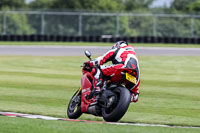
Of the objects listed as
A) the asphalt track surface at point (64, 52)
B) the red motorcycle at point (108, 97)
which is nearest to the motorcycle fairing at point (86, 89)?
the red motorcycle at point (108, 97)

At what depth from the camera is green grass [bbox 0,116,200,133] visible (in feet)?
25.3

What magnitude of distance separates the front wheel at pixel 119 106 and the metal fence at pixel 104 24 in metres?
34.3

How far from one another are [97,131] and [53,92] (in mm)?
5505

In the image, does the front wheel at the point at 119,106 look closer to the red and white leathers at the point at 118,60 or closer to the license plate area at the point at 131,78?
the license plate area at the point at 131,78

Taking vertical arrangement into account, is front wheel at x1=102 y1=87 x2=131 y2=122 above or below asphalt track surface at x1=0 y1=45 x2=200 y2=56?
above

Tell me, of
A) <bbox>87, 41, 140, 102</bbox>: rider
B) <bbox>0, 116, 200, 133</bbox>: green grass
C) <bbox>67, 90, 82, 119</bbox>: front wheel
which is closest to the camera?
<bbox>0, 116, 200, 133</bbox>: green grass

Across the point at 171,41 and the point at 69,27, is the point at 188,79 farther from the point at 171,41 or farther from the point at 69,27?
the point at 69,27

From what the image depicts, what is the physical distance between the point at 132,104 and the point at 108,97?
9.55 feet

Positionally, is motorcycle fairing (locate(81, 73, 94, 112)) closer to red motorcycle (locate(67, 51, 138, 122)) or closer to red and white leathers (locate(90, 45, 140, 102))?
red motorcycle (locate(67, 51, 138, 122))

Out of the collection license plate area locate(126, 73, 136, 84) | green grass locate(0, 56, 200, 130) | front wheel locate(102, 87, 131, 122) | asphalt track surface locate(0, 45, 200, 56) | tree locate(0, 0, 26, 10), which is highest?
license plate area locate(126, 73, 136, 84)

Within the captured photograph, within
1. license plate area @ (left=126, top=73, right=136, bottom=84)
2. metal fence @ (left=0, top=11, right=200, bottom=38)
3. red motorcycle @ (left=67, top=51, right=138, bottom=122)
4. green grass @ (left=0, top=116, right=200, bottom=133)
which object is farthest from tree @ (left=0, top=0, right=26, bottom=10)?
green grass @ (left=0, top=116, right=200, bottom=133)

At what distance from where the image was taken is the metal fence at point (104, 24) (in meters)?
43.3

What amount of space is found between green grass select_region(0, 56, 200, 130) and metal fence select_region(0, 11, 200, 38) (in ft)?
72.4

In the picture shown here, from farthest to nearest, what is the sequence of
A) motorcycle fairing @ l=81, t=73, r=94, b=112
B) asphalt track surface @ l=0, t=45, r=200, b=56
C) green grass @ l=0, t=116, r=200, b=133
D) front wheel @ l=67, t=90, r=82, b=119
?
asphalt track surface @ l=0, t=45, r=200, b=56 → front wheel @ l=67, t=90, r=82, b=119 → motorcycle fairing @ l=81, t=73, r=94, b=112 → green grass @ l=0, t=116, r=200, b=133
